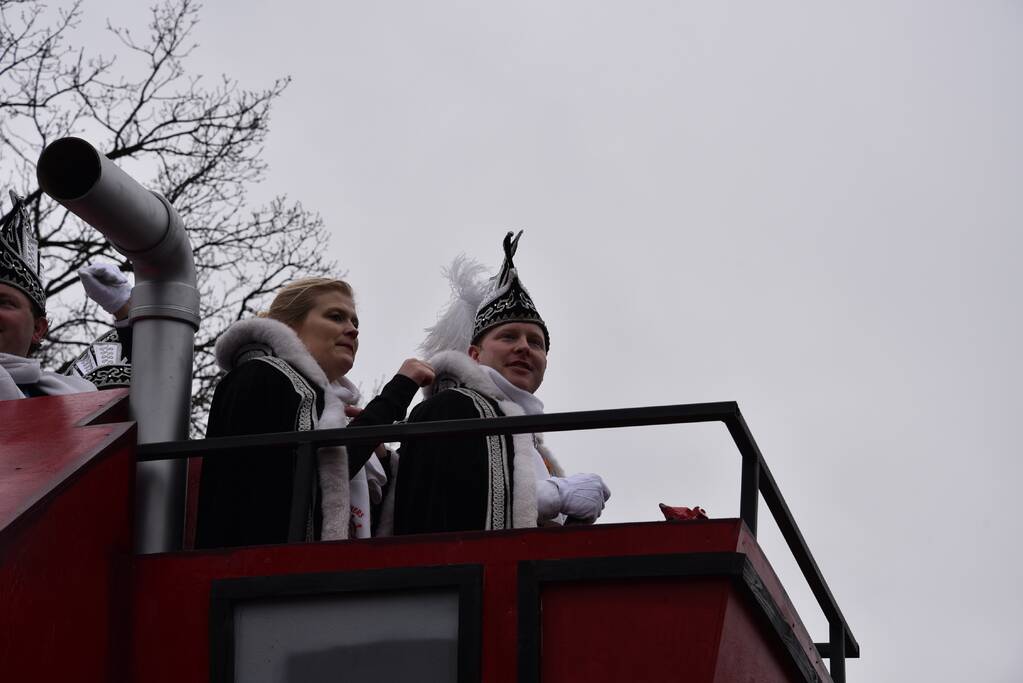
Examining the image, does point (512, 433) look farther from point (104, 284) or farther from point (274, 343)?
point (104, 284)

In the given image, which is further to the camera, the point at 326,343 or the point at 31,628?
the point at 326,343

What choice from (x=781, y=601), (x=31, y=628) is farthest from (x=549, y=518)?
(x=31, y=628)

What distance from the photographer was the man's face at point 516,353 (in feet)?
22.6

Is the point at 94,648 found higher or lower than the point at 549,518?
lower

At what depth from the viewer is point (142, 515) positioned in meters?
5.73

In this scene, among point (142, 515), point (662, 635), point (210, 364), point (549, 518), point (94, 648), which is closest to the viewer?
point (662, 635)

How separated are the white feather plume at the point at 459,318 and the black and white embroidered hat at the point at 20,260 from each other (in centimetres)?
165

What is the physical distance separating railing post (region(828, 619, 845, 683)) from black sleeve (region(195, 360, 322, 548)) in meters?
2.24

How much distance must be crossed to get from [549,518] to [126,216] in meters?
1.87

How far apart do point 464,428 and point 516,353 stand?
156cm

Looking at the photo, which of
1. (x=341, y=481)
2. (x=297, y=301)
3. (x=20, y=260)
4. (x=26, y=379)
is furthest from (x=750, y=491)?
(x=20, y=260)

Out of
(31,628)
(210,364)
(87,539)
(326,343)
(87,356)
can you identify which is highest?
(210,364)

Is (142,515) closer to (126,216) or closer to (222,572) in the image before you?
(222,572)

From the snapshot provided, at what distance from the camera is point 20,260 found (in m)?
6.66
